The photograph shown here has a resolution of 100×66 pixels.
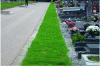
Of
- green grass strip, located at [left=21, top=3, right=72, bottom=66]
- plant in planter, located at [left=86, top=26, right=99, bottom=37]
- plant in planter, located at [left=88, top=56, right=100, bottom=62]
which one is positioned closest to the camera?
plant in planter, located at [left=88, top=56, right=100, bottom=62]

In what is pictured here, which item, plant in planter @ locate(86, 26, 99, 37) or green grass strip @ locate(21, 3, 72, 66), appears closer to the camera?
green grass strip @ locate(21, 3, 72, 66)

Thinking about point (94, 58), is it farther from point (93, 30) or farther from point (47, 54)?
point (93, 30)

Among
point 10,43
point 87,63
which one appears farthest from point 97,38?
point 10,43

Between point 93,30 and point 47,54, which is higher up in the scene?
point 93,30

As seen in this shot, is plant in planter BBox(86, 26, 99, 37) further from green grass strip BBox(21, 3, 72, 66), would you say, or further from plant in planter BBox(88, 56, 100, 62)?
plant in planter BBox(88, 56, 100, 62)

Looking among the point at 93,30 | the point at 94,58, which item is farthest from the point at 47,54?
the point at 93,30

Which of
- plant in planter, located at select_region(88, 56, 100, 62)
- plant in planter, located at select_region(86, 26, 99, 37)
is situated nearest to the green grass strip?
plant in planter, located at select_region(88, 56, 100, 62)

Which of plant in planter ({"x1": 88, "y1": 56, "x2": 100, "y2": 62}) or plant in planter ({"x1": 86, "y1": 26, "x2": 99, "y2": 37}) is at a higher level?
plant in planter ({"x1": 86, "y1": 26, "x2": 99, "y2": 37})

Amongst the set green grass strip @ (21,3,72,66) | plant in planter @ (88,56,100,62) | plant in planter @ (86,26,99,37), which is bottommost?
green grass strip @ (21,3,72,66)

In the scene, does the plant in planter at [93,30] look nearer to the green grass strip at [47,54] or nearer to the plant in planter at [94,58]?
the green grass strip at [47,54]

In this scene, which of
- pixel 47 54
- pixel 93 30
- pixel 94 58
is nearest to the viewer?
pixel 94 58

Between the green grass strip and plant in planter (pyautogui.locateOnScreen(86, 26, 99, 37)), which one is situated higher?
plant in planter (pyautogui.locateOnScreen(86, 26, 99, 37))

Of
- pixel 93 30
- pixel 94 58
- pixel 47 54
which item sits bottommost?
pixel 47 54

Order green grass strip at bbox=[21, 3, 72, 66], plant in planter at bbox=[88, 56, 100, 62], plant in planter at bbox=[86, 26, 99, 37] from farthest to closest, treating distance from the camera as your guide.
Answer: plant in planter at bbox=[86, 26, 99, 37] → green grass strip at bbox=[21, 3, 72, 66] → plant in planter at bbox=[88, 56, 100, 62]
